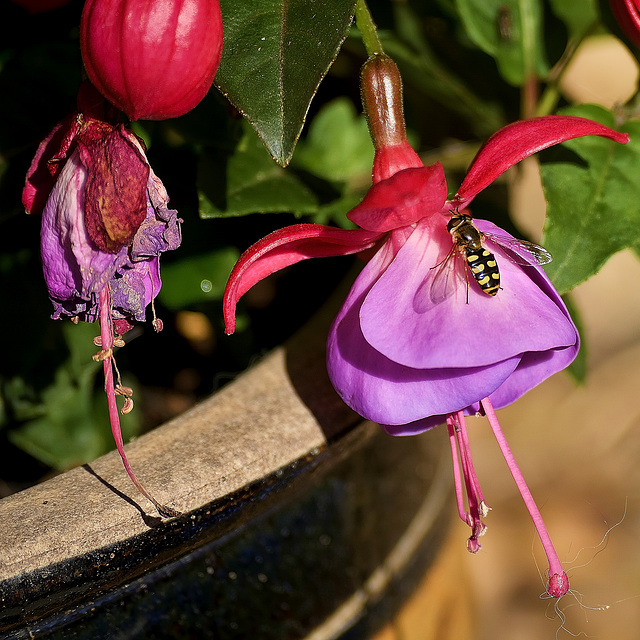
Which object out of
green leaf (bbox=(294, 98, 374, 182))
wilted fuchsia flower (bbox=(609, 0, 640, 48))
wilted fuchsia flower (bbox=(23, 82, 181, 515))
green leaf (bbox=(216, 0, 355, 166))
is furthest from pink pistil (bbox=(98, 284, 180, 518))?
green leaf (bbox=(294, 98, 374, 182))

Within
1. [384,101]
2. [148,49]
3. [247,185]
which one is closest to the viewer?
[148,49]

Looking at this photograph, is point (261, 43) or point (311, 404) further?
point (311, 404)

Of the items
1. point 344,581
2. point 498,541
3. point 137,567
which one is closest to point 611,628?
point 498,541

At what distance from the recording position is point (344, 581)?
0.67 meters

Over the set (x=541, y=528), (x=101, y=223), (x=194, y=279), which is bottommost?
(x=541, y=528)

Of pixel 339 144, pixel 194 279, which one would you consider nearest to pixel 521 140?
pixel 194 279

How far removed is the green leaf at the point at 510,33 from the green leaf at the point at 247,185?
0.22 metres

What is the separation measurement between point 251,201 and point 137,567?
267 mm

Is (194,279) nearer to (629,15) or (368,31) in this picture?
(368,31)

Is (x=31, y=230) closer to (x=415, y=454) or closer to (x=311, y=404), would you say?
(x=311, y=404)

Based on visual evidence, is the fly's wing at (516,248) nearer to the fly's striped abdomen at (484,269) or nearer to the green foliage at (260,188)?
the fly's striped abdomen at (484,269)

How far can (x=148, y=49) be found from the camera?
35cm

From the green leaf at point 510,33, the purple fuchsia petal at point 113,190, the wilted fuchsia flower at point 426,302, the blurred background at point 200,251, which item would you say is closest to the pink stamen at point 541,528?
the wilted fuchsia flower at point 426,302

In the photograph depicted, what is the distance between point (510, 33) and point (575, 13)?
0.10 m
